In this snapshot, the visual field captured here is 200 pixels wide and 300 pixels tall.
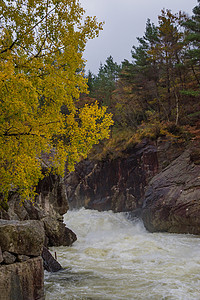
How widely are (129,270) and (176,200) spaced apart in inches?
247

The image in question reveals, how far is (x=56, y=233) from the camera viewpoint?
1120 cm

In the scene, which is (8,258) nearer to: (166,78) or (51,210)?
(51,210)

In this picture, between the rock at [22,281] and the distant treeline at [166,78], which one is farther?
the distant treeline at [166,78]

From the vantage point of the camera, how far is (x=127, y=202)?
20.3 meters

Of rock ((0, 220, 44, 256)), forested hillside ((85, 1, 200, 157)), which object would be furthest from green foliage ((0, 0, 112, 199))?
forested hillside ((85, 1, 200, 157))

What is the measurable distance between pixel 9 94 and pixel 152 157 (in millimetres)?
15415

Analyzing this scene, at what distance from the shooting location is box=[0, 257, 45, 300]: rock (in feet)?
13.8

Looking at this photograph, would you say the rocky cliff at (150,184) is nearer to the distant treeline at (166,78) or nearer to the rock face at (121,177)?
the rock face at (121,177)

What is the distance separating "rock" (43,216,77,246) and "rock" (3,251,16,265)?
6.41 metres

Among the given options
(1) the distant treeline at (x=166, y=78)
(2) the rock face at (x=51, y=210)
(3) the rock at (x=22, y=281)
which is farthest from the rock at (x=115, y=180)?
(3) the rock at (x=22, y=281)

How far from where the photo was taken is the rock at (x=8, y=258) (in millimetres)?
4402

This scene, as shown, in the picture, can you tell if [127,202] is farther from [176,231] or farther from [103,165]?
[176,231]

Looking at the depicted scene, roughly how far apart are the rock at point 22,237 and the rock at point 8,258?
63 mm

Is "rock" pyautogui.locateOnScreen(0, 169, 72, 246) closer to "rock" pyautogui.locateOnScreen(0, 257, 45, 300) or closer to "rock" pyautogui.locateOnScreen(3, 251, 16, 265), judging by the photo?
"rock" pyautogui.locateOnScreen(0, 257, 45, 300)
